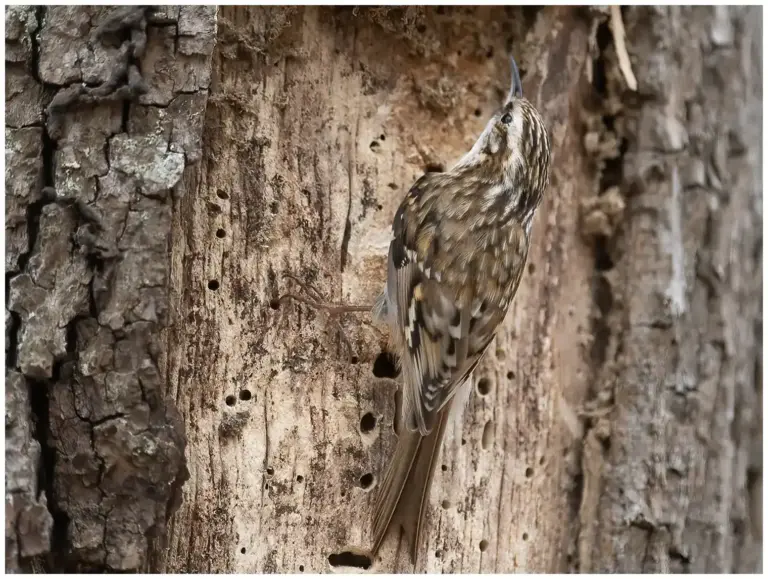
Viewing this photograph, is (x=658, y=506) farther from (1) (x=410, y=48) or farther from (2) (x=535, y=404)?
(1) (x=410, y=48)

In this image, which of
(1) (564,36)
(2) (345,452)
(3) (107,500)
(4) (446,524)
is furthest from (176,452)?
(1) (564,36)

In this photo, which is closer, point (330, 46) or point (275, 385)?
point (275, 385)

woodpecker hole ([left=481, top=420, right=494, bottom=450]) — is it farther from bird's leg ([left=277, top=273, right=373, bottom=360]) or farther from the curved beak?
the curved beak

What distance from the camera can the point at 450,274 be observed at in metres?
2.17

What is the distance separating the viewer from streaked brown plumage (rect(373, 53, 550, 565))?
2053 millimetres

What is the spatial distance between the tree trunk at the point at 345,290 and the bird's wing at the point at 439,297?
0.09 m

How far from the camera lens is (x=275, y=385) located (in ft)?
6.59

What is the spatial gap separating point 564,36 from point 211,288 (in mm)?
1401

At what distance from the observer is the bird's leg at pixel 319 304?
2.04 meters

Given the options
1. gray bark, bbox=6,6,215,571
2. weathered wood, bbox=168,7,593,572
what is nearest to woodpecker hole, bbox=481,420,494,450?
weathered wood, bbox=168,7,593,572

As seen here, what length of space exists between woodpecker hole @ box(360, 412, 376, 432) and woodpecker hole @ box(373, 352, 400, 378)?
121mm

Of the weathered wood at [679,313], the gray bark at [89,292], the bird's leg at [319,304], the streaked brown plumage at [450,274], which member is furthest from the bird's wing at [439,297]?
the gray bark at [89,292]

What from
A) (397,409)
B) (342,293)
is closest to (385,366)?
(397,409)

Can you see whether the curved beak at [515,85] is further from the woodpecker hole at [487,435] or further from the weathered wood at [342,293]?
the woodpecker hole at [487,435]
